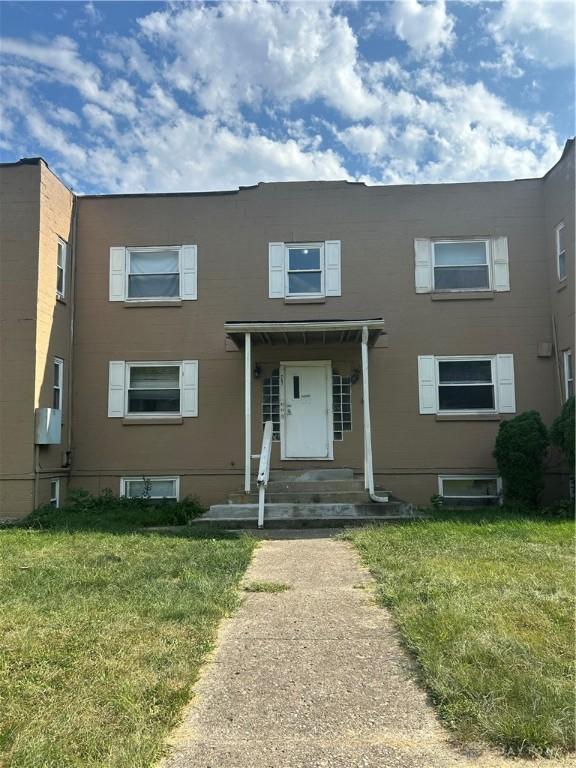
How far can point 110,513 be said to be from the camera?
35.4ft

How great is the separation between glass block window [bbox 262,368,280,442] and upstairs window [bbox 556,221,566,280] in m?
5.50

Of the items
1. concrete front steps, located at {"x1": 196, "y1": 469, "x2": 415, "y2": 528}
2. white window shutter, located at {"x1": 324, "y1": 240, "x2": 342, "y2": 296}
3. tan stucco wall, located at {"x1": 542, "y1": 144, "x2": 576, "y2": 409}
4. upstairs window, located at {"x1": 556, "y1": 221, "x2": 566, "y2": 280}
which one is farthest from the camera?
white window shutter, located at {"x1": 324, "y1": 240, "x2": 342, "y2": 296}

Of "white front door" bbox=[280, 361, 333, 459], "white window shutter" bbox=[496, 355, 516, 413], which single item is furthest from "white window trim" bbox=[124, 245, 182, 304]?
"white window shutter" bbox=[496, 355, 516, 413]

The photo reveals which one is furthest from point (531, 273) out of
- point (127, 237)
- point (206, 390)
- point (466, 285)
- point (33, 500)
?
point (33, 500)

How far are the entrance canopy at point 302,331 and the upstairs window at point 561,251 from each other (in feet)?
11.2

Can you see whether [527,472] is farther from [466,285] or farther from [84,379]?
[84,379]

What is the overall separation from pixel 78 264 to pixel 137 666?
10.4 metres

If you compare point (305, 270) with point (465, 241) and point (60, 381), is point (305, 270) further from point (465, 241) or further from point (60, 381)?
point (60, 381)

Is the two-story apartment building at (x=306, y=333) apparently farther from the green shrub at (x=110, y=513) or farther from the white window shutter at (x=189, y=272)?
the green shrub at (x=110, y=513)

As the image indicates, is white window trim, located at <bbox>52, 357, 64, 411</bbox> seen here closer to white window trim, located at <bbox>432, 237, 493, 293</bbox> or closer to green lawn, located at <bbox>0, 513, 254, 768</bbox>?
green lawn, located at <bbox>0, 513, 254, 768</bbox>

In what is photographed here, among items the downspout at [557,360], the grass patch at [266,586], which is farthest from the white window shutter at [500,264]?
the grass patch at [266,586]

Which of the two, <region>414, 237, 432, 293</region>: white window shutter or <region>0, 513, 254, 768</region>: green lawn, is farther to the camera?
<region>414, 237, 432, 293</region>: white window shutter

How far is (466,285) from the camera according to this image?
1243 centimetres

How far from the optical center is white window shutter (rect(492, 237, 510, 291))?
40.2 ft
